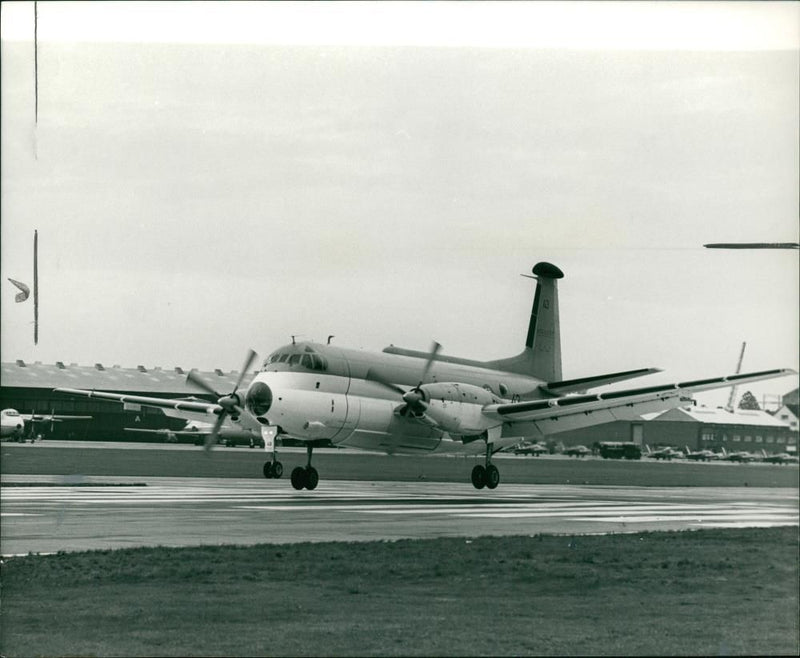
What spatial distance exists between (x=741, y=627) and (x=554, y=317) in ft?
61.6

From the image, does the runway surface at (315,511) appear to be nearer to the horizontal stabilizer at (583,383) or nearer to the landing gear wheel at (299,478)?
the landing gear wheel at (299,478)

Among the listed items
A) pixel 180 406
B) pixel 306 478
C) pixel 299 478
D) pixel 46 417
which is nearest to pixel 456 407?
pixel 306 478

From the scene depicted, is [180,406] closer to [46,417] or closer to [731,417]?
[731,417]

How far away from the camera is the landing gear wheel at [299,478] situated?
3192 cm

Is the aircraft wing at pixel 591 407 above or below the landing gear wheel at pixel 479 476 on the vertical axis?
above

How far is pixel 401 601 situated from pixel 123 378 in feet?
93.7

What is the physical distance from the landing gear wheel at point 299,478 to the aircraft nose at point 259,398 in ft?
10.8

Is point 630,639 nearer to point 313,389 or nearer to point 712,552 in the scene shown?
point 712,552

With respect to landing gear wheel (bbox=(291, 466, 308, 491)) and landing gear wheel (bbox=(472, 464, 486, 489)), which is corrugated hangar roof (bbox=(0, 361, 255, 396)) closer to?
landing gear wheel (bbox=(291, 466, 308, 491))

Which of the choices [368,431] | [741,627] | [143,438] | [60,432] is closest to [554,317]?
[368,431]

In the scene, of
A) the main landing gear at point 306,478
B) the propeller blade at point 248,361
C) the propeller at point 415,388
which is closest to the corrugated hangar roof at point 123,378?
the propeller blade at point 248,361

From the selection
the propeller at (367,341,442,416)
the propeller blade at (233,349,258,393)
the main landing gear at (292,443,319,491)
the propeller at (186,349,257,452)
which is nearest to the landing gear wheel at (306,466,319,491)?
the main landing gear at (292,443,319,491)

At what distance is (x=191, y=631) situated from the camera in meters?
10.8

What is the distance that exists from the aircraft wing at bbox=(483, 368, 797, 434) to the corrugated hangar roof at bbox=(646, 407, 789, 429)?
297 centimetres
